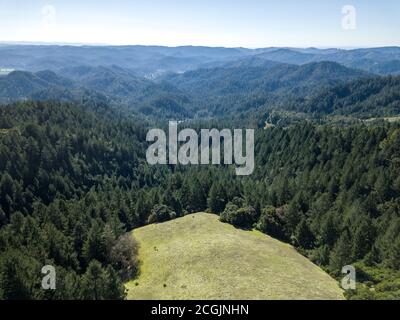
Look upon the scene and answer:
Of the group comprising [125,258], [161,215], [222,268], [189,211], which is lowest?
[189,211]

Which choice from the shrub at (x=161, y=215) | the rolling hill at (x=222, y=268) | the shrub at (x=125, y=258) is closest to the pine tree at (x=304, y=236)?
the rolling hill at (x=222, y=268)

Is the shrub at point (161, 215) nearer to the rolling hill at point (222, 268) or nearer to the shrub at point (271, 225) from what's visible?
the rolling hill at point (222, 268)

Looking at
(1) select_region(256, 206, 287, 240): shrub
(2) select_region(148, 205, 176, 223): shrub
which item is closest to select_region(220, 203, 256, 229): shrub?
(1) select_region(256, 206, 287, 240): shrub

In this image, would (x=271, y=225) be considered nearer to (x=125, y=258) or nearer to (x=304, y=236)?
(x=304, y=236)

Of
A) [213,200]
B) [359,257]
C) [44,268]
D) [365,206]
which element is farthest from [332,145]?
[44,268]

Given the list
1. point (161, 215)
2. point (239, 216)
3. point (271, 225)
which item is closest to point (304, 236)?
point (271, 225)

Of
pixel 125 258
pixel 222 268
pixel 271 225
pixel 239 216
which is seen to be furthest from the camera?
pixel 239 216
